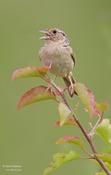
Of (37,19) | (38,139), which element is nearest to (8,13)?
(37,19)

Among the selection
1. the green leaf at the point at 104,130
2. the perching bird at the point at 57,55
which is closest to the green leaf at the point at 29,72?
the green leaf at the point at 104,130

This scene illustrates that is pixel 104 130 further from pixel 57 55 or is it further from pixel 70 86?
pixel 57 55

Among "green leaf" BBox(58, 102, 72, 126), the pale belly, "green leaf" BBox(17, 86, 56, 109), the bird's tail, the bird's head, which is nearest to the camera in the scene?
"green leaf" BBox(58, 102, 72, 126)

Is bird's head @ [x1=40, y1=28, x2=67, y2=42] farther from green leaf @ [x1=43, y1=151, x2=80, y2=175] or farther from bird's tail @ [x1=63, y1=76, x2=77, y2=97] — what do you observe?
green leaf @ [x1=43, y1=151, x2=80, y2=175]

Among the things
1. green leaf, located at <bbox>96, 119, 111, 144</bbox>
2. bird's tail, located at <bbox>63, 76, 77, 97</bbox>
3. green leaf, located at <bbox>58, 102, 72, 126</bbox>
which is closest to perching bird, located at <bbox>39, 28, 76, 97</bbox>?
bird's tail, located at <bbox>63, 76, 77, 97</bbox>

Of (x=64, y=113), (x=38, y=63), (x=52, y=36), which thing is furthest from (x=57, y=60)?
(x=38, y=63)

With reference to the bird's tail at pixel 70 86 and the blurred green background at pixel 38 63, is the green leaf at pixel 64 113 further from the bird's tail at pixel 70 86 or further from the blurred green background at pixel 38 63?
the blurred green background at pixel 38 63
